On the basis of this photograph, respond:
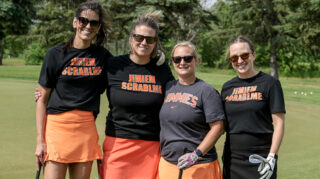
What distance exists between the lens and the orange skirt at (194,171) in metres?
2.62

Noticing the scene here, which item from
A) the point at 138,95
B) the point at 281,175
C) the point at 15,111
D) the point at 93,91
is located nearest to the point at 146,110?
the point at 138,95

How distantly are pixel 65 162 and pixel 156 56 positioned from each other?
117 cm

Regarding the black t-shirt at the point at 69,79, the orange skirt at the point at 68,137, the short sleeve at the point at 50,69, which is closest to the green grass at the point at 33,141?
the orange skirt at the point at 68,137

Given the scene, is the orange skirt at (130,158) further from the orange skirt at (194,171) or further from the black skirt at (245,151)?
the black skirt at (245,151)

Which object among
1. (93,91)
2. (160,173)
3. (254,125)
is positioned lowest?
(160,173)

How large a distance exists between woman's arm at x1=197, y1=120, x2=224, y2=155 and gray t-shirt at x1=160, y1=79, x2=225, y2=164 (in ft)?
0.18

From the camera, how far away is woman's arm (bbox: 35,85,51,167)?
2787 millimetres

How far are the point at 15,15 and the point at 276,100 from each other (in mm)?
24606

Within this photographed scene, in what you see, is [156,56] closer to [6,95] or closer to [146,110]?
[146,110]

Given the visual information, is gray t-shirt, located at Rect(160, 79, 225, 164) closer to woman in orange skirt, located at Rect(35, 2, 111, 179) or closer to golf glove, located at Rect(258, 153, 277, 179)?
golf glove, located at Rect(258, 153, 277, 179)

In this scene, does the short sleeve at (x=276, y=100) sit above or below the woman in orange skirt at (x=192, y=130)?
above

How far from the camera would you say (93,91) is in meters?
2.86

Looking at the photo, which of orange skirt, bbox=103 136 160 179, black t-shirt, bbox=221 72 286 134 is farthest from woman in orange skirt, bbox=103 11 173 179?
black t-shirt, bbox=221 72 286 134

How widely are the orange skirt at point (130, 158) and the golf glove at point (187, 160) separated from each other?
47cm
